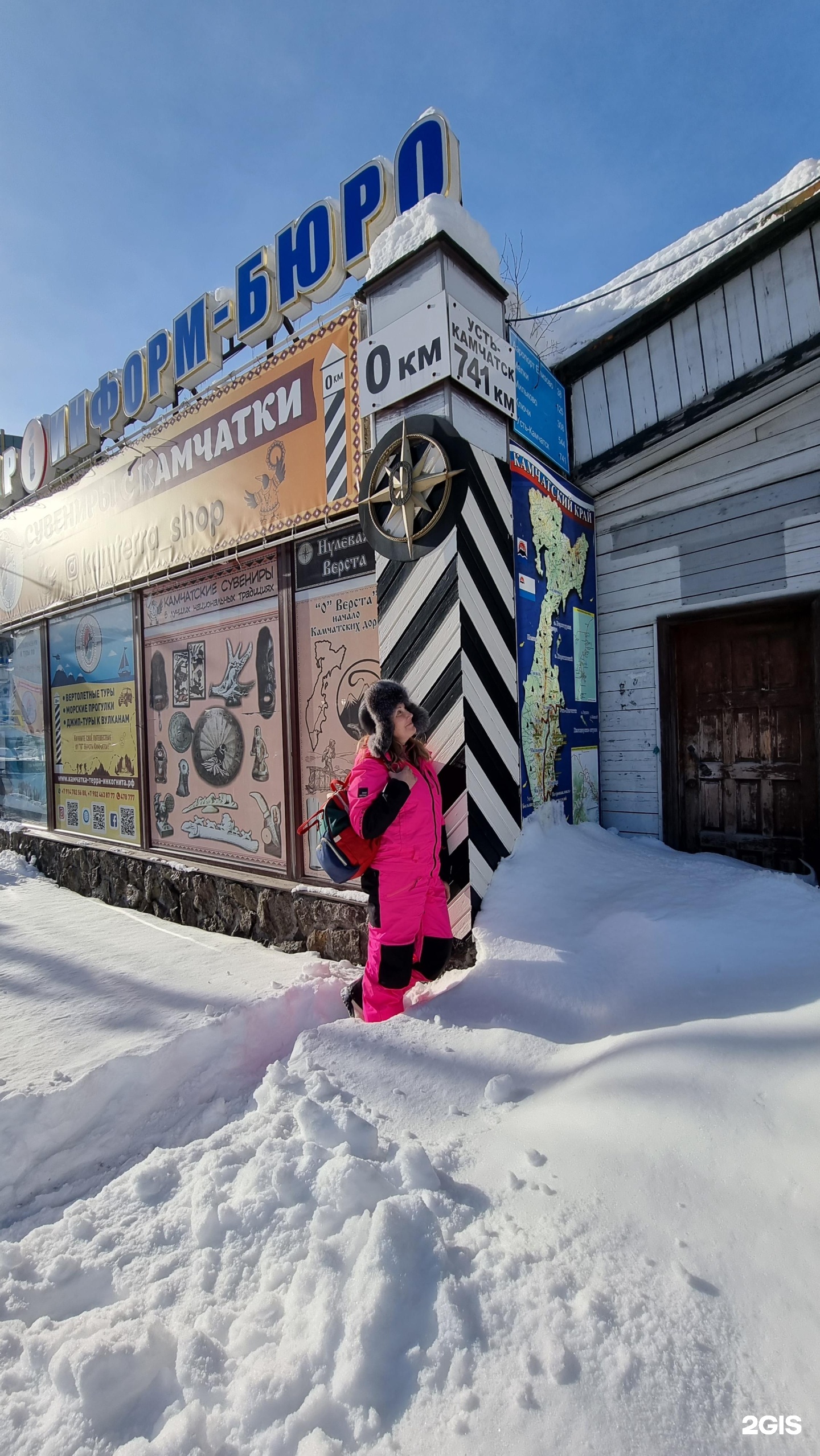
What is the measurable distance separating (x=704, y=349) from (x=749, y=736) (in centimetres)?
257

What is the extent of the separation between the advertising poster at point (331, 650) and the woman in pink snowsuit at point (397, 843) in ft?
4.18

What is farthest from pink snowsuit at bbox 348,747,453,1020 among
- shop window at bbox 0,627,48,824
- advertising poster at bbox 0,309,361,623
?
shop window at bbox 0,627,48,824

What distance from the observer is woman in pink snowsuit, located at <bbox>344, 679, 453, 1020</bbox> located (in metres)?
2.83

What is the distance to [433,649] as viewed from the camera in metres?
3.57

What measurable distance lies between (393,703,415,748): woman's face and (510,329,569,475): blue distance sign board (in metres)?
2.19

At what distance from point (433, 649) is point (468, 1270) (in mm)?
2740

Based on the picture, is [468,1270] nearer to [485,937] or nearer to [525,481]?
[485,937]

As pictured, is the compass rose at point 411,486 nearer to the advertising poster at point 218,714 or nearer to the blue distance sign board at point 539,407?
the blue distance sign board at point 539,407

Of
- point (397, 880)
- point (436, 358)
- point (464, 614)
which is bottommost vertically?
point (397, 880)

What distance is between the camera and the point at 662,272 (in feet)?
15.0

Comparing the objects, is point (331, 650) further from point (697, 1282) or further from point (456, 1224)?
point (697, 1282)

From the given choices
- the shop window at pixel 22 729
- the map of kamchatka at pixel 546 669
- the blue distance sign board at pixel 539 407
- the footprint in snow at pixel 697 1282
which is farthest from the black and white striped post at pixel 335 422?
the shop window at pixel 22 729

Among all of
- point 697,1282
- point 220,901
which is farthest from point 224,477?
point 697,1282

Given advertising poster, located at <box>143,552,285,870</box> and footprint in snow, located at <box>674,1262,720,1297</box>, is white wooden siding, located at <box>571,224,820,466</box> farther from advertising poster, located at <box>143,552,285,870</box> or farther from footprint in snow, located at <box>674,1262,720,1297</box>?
footprint in snow, located at <box>674,1262,720,1297</box>
